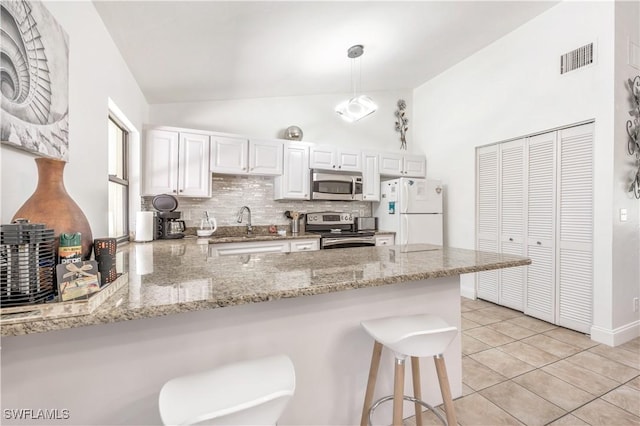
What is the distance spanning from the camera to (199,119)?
3629 millimetres

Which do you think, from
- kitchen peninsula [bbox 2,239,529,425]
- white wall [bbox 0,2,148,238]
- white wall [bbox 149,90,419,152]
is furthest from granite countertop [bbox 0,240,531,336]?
white wall [bbox 149,90,419,152]

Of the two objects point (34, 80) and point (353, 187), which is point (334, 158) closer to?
point (353, 187)

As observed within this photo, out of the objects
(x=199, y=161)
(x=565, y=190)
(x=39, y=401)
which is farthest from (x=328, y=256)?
(x=565, y=190)

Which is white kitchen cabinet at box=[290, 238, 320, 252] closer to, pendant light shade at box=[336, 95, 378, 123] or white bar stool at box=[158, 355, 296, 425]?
pendant light shade at box=[336, 95, 378, 123]

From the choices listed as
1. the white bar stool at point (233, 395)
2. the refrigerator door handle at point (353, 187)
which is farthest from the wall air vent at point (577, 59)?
the white bar stool at point (233, 395)

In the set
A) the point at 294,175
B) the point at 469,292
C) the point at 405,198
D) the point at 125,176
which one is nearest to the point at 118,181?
the point at 125,176

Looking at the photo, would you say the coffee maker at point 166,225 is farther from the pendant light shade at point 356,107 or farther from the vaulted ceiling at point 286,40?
the pendant light shade at point 356,107

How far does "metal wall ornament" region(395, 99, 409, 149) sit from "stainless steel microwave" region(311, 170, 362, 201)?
1.28 metres

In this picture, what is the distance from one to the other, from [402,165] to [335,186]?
4.01ft

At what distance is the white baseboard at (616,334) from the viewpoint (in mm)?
2461

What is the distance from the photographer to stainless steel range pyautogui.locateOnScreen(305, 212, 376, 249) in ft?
11.8

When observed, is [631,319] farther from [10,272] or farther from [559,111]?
[10,272]

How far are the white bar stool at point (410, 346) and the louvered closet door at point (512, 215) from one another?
256cm

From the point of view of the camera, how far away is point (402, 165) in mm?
4352
